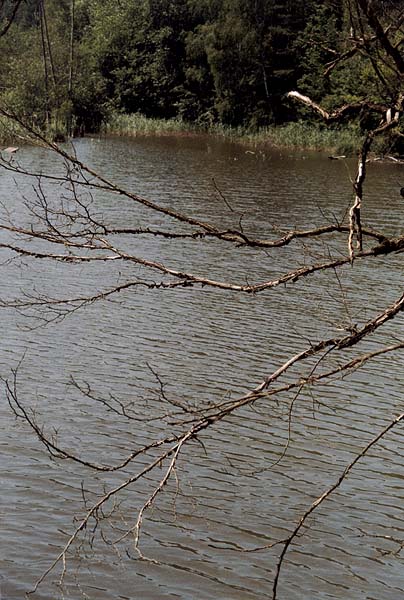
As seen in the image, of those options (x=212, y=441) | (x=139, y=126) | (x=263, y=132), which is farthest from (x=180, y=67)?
(x=212, y=441)

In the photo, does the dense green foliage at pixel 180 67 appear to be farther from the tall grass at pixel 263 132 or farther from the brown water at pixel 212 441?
the brown water at pixel 212 441

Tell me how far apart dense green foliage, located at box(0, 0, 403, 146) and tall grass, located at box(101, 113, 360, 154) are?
80 cm

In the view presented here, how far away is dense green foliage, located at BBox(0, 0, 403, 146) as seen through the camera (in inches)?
1672

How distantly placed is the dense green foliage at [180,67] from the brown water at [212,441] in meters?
24.3

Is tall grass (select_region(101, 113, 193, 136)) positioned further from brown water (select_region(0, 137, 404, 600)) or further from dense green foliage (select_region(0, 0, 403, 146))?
brown water (select_region(0, 137, 404, 600))

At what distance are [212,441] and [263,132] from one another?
1406 inches

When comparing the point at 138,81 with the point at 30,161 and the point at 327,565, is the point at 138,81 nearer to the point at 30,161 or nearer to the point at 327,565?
the point at 30,161

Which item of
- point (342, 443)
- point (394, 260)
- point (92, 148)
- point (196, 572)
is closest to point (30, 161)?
point (92, 148)

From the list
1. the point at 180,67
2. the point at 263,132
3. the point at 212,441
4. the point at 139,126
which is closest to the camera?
the point at 212,441

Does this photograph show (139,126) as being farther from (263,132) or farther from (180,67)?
(180,67)

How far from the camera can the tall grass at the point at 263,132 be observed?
123 ft

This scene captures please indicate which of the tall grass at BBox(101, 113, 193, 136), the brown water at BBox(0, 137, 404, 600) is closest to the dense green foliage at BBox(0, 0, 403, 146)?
the tall grass at BBox(101, 113, 193, 136)

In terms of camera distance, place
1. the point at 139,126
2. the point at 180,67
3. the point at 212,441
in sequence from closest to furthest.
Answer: the point at 212,441, the point at 139,126, the point at 180,67

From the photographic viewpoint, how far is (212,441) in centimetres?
791
